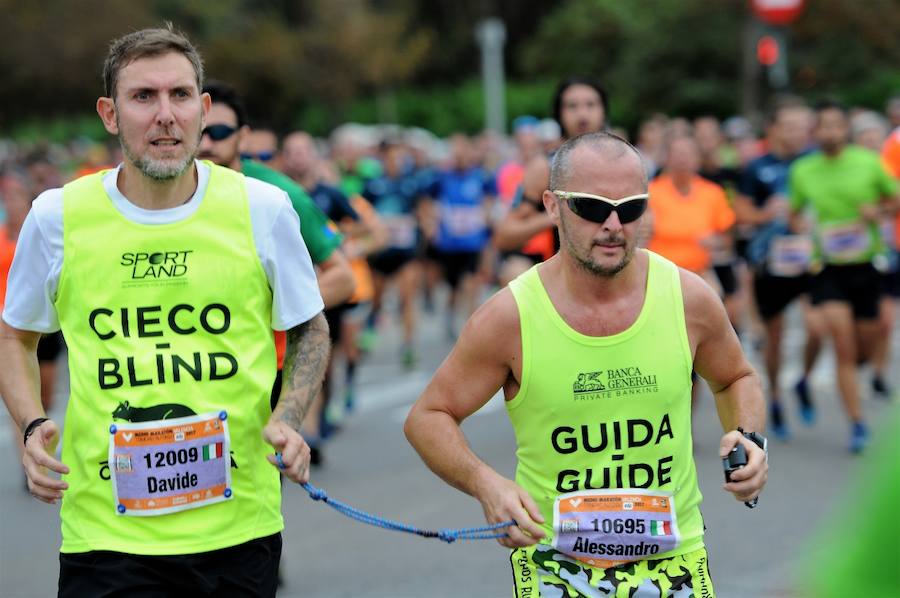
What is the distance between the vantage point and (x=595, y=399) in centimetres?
376

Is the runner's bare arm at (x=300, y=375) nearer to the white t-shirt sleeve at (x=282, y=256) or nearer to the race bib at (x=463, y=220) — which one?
the white t-shirt sleeve at (x=282, y=256)

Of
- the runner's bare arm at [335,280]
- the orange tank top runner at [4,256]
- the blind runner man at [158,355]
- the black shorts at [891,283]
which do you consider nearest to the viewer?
the blind runner man at [158,355]

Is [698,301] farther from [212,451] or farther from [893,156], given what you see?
[893,156]

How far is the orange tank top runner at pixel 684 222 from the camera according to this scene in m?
9.71

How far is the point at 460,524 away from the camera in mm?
7945

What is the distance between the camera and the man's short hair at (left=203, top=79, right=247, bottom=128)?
6.14 metres

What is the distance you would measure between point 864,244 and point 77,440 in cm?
723

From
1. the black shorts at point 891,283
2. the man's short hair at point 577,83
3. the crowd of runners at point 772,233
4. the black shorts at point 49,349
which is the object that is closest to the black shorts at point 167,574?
the crowd of runners at point 772,233

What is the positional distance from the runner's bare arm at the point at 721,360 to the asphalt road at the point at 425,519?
4.22 ft

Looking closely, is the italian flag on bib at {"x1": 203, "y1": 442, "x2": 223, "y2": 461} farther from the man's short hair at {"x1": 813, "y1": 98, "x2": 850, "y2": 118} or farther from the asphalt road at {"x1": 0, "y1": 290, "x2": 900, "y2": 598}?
the man's short hair at {"x1": 813, "y1": 98, "x2": 850, "y2": 118}

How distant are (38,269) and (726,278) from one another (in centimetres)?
826

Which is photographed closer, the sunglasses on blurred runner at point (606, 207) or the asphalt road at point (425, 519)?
the sunglasses on blurred runner at point (606, 207)

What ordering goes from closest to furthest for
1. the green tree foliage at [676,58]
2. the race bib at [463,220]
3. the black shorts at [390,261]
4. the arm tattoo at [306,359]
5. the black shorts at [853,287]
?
the arm tattoo at [306,359], the black shorts at [853,287], the black shorts at [390,261], the race bib at [463,220], the green tree foliage at [676,58]

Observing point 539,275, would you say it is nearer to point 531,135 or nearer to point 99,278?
point 99,278
